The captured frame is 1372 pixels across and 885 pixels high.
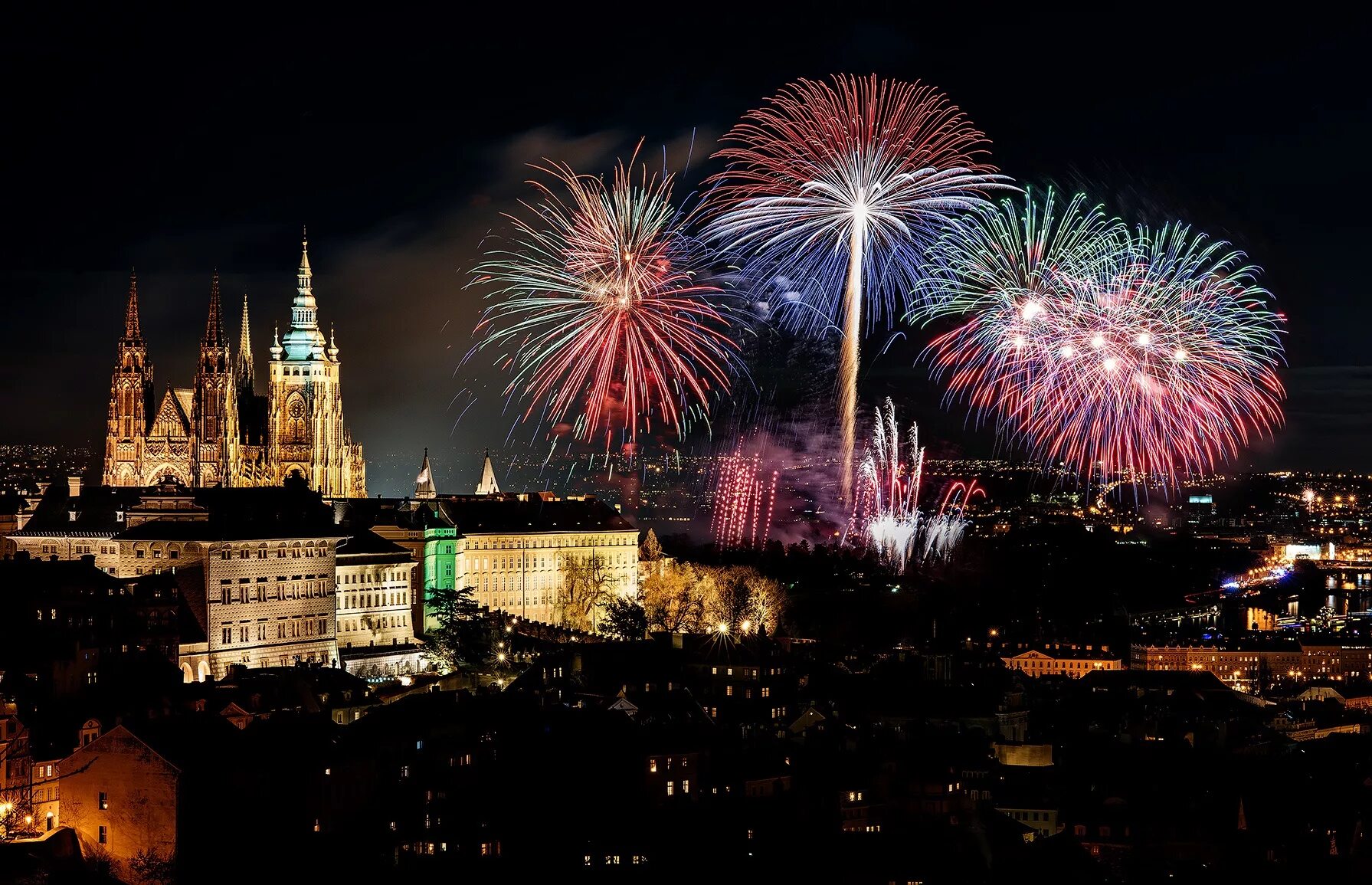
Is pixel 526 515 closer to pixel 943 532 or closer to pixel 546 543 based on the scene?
pixel 546 543

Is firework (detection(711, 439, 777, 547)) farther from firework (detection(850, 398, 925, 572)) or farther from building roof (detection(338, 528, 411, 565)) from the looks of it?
building roof (detection(338, 528, 411, 565))

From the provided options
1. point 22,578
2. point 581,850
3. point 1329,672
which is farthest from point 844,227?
point 1329,672

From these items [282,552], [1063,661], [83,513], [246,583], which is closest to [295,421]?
[83,513]

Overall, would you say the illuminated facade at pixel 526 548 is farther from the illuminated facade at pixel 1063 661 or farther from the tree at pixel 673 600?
the illuminated facade at pixel 1063 661

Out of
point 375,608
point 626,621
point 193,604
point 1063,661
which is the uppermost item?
point 193,604

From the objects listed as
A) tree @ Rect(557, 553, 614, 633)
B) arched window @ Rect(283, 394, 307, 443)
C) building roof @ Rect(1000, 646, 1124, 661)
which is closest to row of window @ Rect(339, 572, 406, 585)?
tree @ Rect(557, 553, 614, 633)
